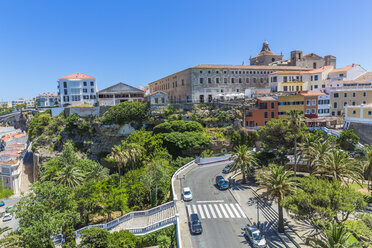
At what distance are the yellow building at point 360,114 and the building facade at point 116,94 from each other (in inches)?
2341

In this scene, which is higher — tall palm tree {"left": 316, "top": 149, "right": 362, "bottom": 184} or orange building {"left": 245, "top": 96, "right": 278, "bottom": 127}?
orange building {"left": 245, "top": 96, "right": 278, "bottom": 127}

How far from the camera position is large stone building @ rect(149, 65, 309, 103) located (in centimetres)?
7056

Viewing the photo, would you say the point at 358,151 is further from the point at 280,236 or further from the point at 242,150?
the point at 280,236

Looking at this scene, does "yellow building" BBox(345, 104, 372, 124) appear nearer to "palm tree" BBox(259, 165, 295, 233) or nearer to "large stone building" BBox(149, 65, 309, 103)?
"large stone building" BBox(149, 65, 309, 103)

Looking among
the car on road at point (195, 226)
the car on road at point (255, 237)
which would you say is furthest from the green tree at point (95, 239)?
the car on road at point (255, 237)

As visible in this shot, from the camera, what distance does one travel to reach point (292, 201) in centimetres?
2377

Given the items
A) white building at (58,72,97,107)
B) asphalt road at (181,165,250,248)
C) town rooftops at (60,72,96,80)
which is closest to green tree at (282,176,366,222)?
asphalt road at (181,165,250,248)

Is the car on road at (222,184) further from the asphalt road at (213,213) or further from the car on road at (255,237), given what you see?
the car on road at (255,237)

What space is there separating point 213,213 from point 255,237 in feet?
24.5

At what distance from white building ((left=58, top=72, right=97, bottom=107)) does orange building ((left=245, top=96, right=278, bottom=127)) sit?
183 ft

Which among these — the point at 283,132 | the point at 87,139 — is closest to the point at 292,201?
the point at 283,132

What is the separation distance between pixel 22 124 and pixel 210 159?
104m

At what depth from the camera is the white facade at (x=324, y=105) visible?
61.8 meters

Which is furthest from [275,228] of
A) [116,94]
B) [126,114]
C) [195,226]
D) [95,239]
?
[116,94]
